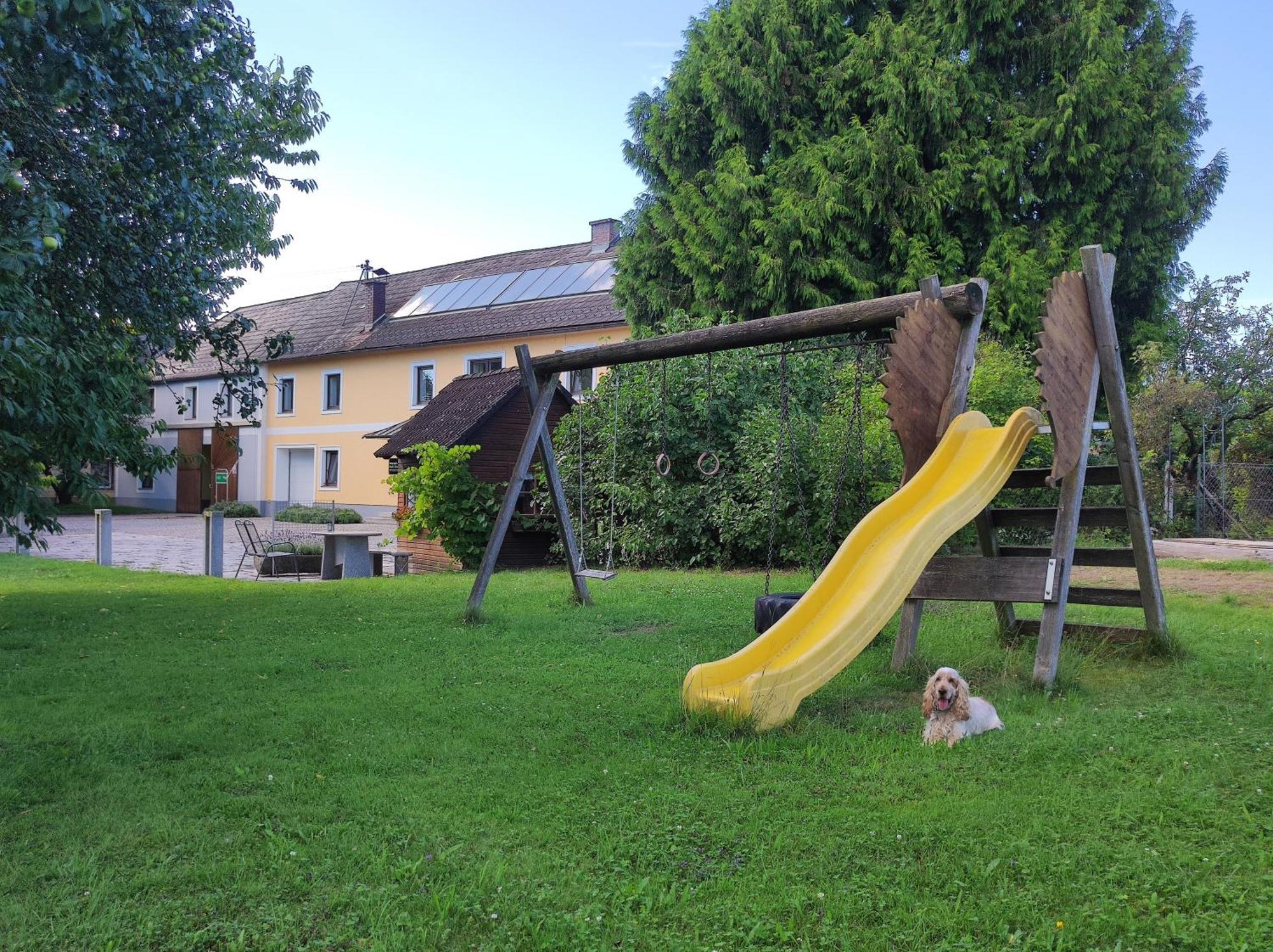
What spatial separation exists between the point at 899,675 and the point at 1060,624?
107 centimetres

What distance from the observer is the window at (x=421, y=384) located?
33562 millimetres

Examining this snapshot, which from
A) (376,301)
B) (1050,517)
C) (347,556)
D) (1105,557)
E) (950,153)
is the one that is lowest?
(347,556)


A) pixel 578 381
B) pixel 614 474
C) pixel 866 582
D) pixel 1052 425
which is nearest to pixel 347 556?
pixel 614 474

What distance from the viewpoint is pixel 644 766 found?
4938 mm

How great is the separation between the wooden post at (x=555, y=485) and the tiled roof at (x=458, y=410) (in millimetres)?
7215

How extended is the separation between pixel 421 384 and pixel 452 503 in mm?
18019

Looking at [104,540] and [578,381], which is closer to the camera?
[104,540]

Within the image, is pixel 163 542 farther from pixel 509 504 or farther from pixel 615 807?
pixel 615 807

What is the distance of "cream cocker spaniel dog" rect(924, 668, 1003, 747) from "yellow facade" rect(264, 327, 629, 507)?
1008 inches

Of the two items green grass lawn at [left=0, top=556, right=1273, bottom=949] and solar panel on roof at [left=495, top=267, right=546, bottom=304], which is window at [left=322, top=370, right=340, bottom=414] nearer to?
solar panel on roof at [left=495, top=267, right=546, bottom=304]

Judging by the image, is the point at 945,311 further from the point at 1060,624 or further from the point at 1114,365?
the point at 1060,624

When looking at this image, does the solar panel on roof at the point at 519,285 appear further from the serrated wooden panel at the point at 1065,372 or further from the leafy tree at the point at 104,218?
the serrated wooden panel at the point at 1065,372

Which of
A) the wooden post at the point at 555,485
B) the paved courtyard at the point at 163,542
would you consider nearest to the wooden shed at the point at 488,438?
the paved courtyard at the point at 163,542

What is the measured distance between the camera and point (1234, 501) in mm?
19969
